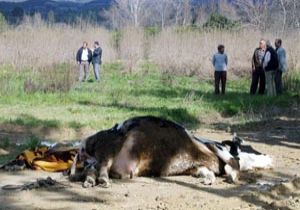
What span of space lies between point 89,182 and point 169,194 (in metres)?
0.93

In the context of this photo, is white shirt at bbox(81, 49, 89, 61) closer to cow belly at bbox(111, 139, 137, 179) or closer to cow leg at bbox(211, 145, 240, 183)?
cow leg at bbox(211, 145, 240, 183)

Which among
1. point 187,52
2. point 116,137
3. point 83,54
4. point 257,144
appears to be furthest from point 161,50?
point 116,137

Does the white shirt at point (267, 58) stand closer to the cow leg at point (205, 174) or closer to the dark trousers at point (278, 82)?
the dark trousers at point (278, 82)

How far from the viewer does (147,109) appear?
16.1 m

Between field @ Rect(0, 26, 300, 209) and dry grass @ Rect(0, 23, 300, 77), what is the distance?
6 cm

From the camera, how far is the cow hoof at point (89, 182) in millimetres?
7298

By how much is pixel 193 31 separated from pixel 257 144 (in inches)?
857

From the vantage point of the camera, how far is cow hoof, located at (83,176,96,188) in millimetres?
7298

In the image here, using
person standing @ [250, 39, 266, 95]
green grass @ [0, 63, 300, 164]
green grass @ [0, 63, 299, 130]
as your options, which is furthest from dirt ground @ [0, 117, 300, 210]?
person standing @ [250, 39, 266, 95]

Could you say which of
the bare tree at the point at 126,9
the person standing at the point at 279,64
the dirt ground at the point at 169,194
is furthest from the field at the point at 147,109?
the bare tree at the point at 126,9

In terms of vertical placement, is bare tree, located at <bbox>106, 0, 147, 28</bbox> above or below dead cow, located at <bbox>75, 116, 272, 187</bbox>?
above

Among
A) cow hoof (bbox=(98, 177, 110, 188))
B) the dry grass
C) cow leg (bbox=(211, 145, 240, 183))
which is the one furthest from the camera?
the dry grass

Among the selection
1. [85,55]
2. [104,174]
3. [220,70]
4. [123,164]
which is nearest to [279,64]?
[220,70]

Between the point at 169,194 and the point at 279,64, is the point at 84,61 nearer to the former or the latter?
the point at 279,64
